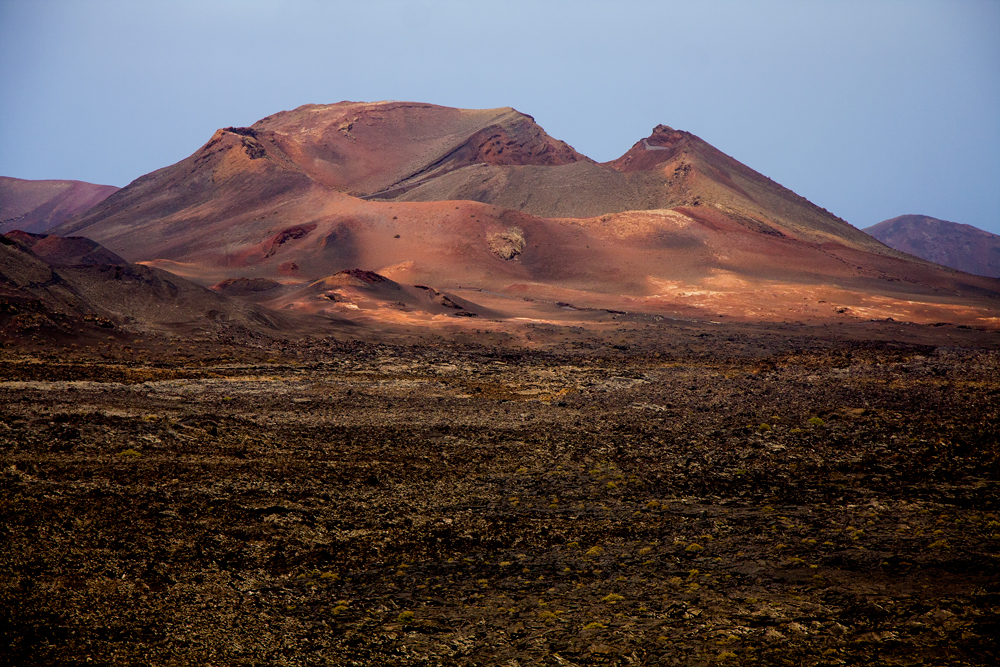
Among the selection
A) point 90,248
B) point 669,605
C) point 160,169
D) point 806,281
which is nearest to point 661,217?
point 806,281

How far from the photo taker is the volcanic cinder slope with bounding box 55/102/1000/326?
44.7m

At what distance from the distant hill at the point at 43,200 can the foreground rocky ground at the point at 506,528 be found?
338 feet

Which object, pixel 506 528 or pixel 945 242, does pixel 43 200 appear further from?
pixel 945 242

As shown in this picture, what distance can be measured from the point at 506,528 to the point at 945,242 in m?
144

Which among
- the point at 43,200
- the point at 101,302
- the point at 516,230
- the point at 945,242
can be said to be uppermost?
the point at 945,242

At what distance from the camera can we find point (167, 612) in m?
5.67

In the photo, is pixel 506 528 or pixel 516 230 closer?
pixel 506 528

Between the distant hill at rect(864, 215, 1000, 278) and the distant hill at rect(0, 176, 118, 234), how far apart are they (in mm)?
138063

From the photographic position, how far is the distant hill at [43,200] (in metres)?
99.4

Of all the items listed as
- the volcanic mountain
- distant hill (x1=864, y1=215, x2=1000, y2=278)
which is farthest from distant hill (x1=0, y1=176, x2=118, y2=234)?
distant hill (x1=864, y1=215, x2=1000, y2=278)

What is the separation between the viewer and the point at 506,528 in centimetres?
798

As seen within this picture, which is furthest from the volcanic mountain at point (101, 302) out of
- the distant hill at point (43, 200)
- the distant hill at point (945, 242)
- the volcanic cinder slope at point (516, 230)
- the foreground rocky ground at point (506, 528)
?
the distant hill at point (945, 242)

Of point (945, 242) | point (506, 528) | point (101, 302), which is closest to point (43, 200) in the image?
point (101, 302)

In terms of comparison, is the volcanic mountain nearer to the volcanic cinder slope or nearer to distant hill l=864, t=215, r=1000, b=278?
the volcanic cinder slope
